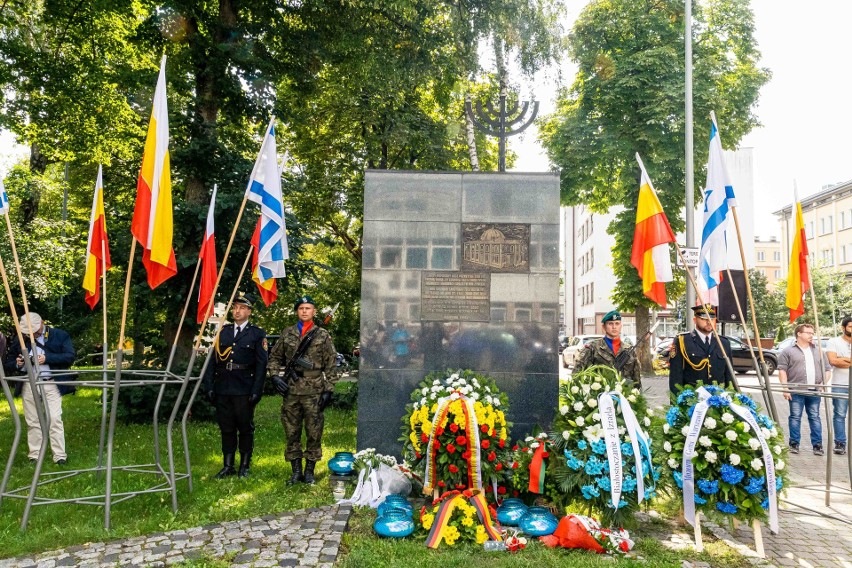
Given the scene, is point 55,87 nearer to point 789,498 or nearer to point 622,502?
point 622,502

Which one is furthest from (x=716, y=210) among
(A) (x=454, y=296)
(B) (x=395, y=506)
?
(B) (x=395, y=506)

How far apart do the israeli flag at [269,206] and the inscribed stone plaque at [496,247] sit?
2.21 metres

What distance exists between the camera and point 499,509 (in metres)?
5.77

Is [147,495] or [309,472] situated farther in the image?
[309,472]

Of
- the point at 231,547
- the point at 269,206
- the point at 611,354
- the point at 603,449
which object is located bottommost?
the point at 231,547

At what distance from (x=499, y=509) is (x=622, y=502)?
43.8 inches

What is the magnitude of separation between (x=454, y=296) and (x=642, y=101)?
50.8ft

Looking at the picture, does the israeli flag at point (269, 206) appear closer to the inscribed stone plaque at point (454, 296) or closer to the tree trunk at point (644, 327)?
the inscribed stone plaque at point (454, 296)

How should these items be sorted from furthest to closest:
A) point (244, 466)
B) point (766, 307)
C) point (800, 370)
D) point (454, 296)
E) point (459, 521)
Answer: point (766, 307) < point (800, 370) < point (454, 296) < point (244, 466) < point (459, 521)

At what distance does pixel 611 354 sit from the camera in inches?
280

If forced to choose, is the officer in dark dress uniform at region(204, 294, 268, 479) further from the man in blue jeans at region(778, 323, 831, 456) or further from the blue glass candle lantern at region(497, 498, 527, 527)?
the man in blue jeans at region(778, 323, 831, 456)

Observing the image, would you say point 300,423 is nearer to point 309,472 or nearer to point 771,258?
point 309,472

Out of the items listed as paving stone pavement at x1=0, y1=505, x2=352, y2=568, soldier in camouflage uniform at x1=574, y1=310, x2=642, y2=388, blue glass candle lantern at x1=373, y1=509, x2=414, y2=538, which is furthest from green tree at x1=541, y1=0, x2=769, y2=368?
paving stone pavement at x1=0, y1=505, x2=352, y2=568

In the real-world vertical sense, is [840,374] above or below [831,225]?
below
